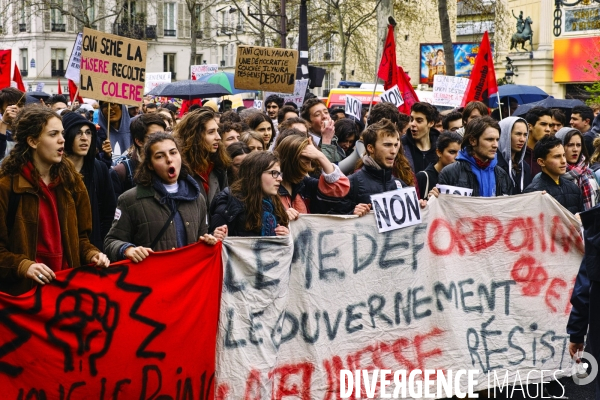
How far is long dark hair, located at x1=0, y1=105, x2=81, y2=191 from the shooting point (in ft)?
16.5

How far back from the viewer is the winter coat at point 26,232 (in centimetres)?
487

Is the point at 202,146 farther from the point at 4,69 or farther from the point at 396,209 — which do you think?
the point at 4,69

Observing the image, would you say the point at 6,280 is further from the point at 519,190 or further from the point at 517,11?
the point at 517,11

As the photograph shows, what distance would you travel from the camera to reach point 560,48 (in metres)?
38.4

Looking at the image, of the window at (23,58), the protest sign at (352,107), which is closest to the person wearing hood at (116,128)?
the protest sign at (352,107)

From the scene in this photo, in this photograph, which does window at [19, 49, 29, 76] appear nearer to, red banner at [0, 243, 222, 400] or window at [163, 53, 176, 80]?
window at [163, 53, 176, 80]

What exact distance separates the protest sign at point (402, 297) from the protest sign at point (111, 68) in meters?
3.41

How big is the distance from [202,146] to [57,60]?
62.0 meters

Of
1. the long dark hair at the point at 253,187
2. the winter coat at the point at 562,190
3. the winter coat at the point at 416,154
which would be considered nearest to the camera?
the long dark hair at the point at 253,187

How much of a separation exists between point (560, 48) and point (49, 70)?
3993 centimetres

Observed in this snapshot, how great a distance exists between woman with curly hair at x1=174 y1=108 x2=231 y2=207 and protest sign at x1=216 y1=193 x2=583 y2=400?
123cm

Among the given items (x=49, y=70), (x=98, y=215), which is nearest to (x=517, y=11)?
(x=49, y=70)

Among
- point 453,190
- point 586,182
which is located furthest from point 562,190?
point 453,190

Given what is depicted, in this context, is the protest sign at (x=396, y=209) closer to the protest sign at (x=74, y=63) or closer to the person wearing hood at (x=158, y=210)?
the person wearing hood at (x=158, y=210)
